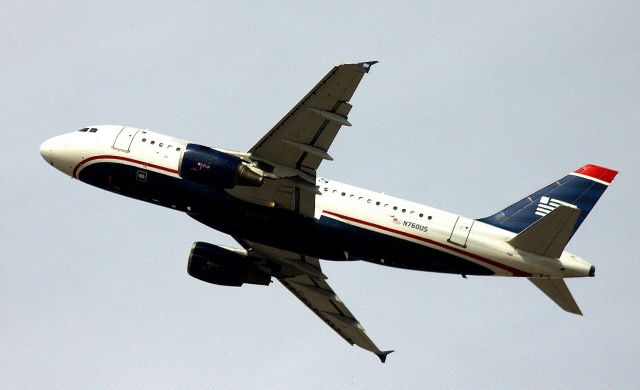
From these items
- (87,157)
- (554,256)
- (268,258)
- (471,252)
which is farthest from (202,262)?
(554,256)

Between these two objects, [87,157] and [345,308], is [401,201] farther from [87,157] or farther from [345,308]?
[87,157]

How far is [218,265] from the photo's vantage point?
65.6m

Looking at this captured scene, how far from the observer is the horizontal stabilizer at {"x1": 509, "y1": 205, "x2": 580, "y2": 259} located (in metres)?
56.2

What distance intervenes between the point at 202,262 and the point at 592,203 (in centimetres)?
2117

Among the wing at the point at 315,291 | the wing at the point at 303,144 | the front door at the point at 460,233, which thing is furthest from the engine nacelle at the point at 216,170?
the front door at the point at 460,233

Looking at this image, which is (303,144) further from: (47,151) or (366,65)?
(47,151)

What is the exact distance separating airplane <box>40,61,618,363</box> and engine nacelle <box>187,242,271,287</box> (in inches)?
76.2

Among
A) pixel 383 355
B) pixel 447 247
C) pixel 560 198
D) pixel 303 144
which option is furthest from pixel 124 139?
pixel 560 198

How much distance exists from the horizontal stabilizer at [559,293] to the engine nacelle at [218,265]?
16288mm

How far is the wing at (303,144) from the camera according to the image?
54125mm

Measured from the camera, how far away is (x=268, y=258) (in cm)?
6588

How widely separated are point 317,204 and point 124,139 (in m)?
11.0

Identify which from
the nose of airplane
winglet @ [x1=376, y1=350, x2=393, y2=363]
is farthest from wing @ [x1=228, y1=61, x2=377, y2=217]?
the nose of airplane

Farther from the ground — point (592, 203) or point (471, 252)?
point (592, 203)
